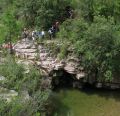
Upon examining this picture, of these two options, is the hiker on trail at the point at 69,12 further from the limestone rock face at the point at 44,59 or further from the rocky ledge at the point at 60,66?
the rocky ledge at the point at 60,66

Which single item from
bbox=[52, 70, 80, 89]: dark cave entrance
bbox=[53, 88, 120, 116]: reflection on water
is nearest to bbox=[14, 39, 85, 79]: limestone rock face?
bbox=[52, 70, 80, 89]: dark cave entrance

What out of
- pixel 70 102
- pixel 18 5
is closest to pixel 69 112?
pixel 70 102

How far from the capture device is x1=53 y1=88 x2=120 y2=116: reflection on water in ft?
84.6

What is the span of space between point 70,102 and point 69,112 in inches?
50.7

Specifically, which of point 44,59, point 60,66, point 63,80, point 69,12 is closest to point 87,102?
point 63,80

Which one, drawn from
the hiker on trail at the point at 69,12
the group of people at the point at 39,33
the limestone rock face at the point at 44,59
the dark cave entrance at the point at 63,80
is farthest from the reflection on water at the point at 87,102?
the hiker on trail at the point at 69,12

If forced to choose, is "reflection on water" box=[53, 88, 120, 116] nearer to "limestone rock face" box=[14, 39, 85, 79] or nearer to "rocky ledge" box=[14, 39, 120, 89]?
"rocky ledge" box=[14, 39, 120, 89]

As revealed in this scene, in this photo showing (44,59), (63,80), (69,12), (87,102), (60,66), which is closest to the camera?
(87,102)

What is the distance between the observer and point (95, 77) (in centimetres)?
2830

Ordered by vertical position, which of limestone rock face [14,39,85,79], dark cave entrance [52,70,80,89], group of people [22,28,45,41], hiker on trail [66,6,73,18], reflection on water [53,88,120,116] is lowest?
reflection on water [53,88,120,116]

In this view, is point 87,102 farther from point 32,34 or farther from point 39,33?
point 32,34

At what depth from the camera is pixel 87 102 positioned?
27016 mm

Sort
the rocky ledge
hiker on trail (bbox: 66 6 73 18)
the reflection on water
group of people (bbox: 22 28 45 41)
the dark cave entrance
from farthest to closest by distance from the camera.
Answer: hiker on trail (bbox: 66 6 73 18), group of people (bbox: 22 28 45 41), the dark cave entrance, the rocky ledge, the reflection on water

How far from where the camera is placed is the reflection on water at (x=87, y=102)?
25.8 metres
